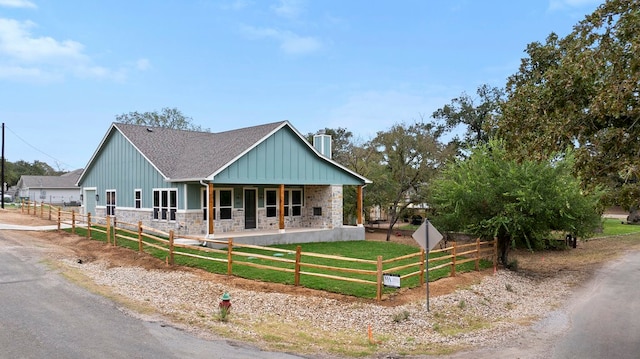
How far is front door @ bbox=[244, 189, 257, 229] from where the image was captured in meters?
21.7

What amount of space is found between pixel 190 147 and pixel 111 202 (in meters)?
5.52

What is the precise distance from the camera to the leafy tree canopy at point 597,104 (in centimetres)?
785

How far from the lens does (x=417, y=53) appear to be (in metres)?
19.7

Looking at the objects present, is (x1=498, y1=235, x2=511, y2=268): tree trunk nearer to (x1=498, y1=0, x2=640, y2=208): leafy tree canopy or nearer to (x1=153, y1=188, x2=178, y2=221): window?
(x1=498, y1=0, x2=640, y2=208): leafy tree canopy

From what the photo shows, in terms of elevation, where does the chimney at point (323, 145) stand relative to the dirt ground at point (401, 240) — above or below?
above

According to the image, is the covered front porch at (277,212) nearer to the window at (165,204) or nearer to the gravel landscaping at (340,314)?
the window at (165,204)

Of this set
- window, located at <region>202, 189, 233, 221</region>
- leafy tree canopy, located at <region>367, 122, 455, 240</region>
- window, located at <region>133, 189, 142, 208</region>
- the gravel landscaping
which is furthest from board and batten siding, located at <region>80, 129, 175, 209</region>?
leafy tree canopy, located at <region>367, 122, 455, 240</region>

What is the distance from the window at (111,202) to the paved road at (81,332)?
12.8 meters

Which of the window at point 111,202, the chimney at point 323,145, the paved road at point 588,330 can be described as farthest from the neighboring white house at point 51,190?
the paved road at point 588,330

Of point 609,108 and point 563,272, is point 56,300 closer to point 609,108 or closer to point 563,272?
point 609,108

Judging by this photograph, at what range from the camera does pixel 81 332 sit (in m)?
8.16

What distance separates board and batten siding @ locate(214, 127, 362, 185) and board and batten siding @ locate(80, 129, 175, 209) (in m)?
2.77

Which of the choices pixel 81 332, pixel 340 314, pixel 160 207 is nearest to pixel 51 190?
pixel 160 207

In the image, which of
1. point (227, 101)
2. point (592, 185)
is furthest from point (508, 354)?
point (227, 101)
